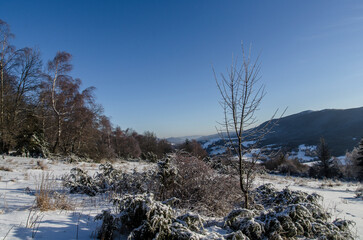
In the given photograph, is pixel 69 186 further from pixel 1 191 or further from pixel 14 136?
pixel 14 136

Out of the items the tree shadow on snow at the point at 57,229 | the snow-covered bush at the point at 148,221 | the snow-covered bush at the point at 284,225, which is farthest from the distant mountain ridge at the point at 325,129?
the snow-covered bush at the point at 148,221

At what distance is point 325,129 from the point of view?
106 meters

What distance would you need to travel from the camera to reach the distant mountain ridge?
3134 inches

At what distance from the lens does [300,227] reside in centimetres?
205

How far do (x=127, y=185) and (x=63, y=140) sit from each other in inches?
536

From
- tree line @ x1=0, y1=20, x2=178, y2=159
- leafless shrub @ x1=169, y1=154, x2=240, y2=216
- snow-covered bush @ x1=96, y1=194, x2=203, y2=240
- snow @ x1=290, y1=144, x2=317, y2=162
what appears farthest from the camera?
snow @ x1=290, y1=144, x2=317, y2=162

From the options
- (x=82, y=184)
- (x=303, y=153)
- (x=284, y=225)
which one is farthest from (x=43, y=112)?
(x=303, y=153)

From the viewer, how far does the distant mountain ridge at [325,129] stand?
79600 millimetres

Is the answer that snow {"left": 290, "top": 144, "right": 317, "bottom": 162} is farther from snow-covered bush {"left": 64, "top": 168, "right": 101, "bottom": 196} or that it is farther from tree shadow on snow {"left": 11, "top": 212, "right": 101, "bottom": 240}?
tree shadow on snow {"left": 11, "top": 212, "right": 101, "bottom": 240}

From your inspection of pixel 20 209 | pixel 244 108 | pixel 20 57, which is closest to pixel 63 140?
pixel 20 57

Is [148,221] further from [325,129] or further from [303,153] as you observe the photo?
[325,129]

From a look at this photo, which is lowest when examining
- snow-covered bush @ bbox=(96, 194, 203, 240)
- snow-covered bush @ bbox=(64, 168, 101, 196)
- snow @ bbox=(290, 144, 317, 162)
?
snow @ bbox=(290, 144, 317, 162)

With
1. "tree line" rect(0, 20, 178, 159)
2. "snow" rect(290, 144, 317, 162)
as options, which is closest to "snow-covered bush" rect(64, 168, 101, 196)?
"tree line" rect(0, 20, 178, 159)

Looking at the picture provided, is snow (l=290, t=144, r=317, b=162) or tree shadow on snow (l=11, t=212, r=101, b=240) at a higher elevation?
tree shadow on snow (l=11, t=212, r=101, b=240)
